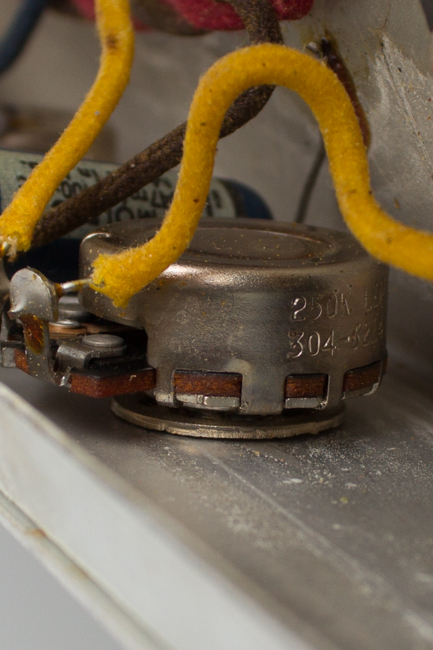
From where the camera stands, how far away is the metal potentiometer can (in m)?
0.48

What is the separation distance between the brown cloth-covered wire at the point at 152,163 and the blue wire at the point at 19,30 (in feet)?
1.83

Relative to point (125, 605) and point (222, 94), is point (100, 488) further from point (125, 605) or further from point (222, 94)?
point (222, 94)

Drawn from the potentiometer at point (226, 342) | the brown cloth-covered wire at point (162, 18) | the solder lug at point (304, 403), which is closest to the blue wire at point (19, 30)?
the brown cloth-covered wire at point (162, 18)

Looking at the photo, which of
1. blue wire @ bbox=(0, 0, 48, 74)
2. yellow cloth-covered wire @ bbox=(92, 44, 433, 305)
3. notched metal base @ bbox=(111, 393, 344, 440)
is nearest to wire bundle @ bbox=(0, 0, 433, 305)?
yellow cloth-covered wire @ bbox=(92, 44, 433, 305)

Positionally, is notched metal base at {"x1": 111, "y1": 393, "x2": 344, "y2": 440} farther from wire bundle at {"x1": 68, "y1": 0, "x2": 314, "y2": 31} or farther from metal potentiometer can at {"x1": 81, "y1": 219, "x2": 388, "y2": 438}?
wire bundle at {"x1": 68, "y1": 0, "x2": 314, "y2": 31}

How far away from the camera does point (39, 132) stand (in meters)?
1.11

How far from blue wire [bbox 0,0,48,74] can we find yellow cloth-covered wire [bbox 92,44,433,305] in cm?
76

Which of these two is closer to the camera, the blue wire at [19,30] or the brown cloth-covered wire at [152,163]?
the brown cloth-covered wire at [152,163]

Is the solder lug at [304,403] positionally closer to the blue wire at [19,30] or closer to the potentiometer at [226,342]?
the potentiometer at [226,342]

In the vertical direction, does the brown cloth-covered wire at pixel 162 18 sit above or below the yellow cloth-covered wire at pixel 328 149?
above

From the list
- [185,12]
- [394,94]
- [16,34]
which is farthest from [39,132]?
[394,94]

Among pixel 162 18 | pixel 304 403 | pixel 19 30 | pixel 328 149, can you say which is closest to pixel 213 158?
pixel 328 149

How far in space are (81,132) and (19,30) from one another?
640 millimetres

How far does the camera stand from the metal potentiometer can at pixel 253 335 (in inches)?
18.8
